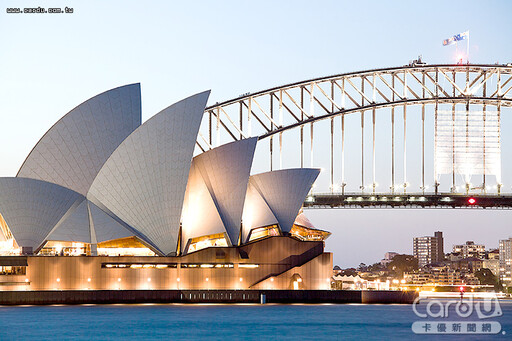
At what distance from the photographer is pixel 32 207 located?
58.8 meters

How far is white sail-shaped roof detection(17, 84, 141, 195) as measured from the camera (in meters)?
60.3

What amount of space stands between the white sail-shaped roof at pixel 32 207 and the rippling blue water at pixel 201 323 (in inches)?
175

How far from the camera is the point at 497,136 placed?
8038 cm

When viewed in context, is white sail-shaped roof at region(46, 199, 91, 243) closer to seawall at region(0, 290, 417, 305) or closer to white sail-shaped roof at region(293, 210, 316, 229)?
seawall at region(0, 290, 417, 305)

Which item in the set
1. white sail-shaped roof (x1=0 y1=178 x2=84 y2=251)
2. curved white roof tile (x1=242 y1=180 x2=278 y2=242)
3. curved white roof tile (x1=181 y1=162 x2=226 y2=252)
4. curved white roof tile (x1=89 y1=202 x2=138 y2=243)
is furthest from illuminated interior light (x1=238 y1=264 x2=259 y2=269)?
white sail-shaped roof (x1=0 y1=178 x2=84 y2=251)

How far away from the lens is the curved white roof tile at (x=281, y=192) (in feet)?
208

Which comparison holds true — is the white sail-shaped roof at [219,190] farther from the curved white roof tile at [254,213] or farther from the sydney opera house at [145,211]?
the curved white roof tile at [254,213]

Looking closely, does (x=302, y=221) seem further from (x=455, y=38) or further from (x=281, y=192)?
(x=455, y=38)

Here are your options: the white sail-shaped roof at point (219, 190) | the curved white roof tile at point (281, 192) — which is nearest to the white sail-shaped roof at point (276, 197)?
the curved white roof tile at point (281, 192)

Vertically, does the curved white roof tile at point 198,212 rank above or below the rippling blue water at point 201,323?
above

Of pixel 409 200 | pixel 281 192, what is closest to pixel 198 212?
pixel 281 192

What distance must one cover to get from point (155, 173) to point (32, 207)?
7.56 meters

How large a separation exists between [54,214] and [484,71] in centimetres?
3897

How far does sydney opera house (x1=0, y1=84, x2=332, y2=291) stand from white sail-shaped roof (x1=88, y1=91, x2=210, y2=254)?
6 cm
